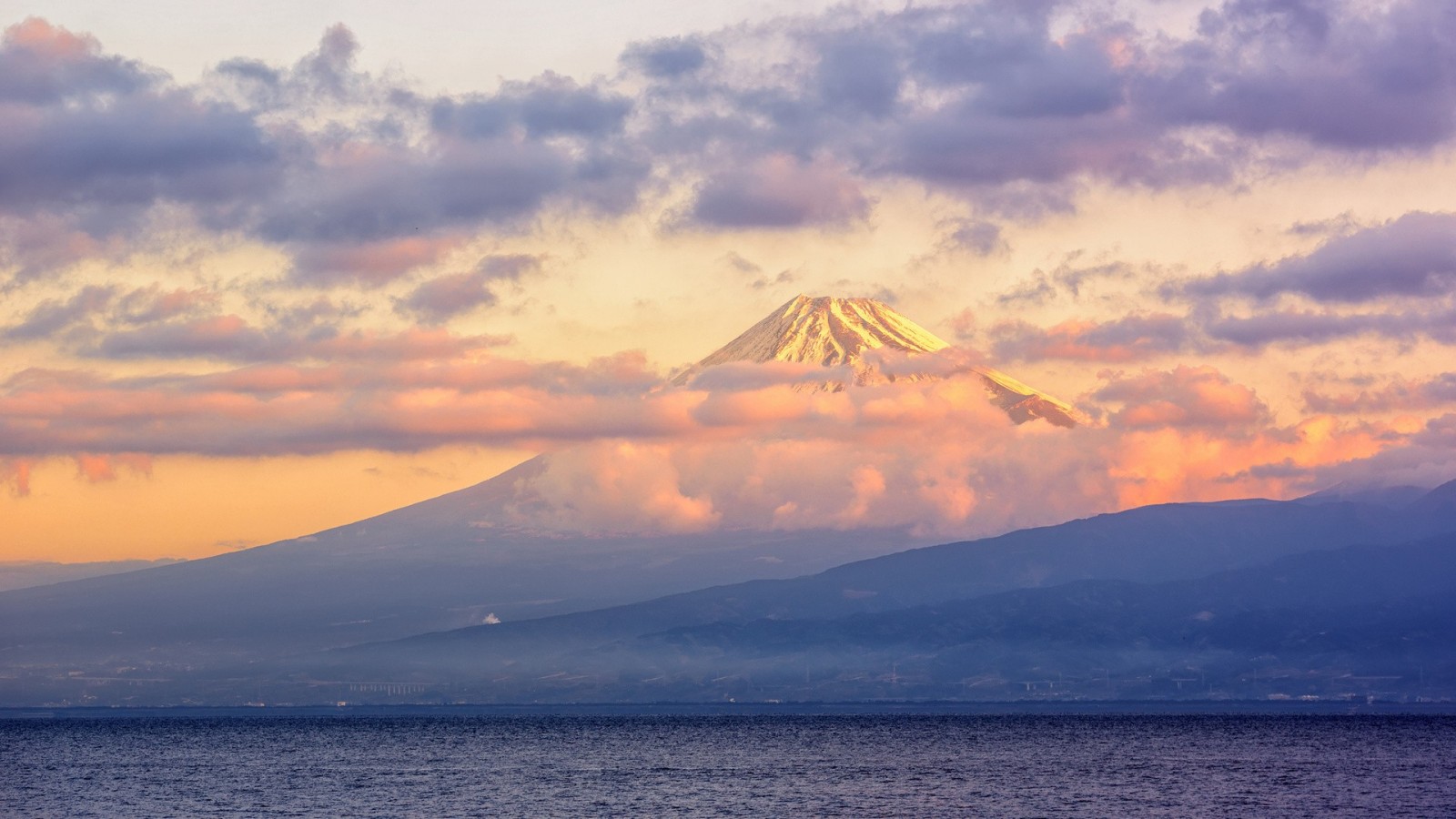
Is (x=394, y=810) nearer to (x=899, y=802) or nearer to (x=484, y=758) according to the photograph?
(x=899, y=802)

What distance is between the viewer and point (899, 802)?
131 metres

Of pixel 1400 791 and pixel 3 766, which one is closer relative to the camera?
pixel 1400 791

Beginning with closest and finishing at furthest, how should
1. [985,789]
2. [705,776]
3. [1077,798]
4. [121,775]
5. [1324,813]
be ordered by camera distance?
[1324,813], [1077,798], [985,789], [705,776], [121,775]

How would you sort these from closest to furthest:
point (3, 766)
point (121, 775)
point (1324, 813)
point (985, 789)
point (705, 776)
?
point (1324, 813) → point (985, 789) → point (705, 776) → point (121, 775) → point (3, 766)

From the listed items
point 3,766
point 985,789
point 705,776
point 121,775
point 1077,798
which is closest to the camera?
point 1077,798

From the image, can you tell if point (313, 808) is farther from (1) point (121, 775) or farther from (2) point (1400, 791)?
(2) point (1400, 791)

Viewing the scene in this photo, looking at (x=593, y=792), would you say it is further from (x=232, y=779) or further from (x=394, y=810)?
(x=232, y=779)

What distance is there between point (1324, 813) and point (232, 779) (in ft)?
317

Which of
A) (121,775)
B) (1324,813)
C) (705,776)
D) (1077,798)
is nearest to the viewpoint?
(1324,813)

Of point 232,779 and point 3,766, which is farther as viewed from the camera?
point 3,766

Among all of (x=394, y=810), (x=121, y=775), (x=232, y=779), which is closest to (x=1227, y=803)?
(x=394, y=810)

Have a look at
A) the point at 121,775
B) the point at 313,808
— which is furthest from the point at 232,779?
the point at 313,808

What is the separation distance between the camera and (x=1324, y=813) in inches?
4857

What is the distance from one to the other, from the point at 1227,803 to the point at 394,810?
2416 inches
